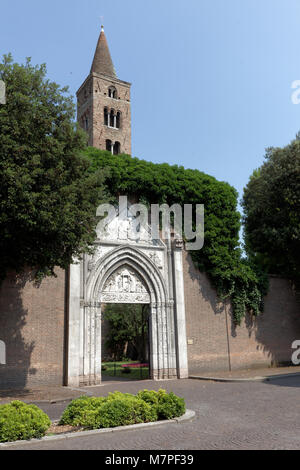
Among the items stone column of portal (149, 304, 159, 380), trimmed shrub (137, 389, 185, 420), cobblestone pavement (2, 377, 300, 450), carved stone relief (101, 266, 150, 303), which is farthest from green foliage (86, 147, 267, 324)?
trimmed shrub (137, 389, 185, 420)

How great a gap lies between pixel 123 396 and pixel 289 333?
15735 mm

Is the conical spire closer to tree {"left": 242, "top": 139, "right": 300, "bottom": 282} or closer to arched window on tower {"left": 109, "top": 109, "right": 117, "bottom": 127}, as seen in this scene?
arched window on tower {"left": 109, "top": 109, "right": 117, "bottom": 127}

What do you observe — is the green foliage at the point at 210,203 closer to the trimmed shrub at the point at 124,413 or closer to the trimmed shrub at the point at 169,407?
the trimmed shrub at the point at 169,407

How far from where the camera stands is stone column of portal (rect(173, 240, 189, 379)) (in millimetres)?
16750

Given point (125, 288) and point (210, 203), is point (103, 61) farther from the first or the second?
point (125, 288)

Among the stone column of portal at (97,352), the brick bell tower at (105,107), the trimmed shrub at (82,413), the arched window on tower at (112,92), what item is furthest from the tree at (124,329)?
the trimmed shrub at (82,413)

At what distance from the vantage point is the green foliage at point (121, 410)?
6.76 metres

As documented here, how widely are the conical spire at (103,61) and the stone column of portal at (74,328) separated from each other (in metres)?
28.6

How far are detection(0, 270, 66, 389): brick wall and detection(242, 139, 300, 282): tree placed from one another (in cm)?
1258

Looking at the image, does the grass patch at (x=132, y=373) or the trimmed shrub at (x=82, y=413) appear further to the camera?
the grass patch at (x=132, y=373)

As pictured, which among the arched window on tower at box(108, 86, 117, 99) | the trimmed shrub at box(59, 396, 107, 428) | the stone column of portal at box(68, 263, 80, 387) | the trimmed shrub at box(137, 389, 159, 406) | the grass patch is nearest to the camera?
the trimmed shrub at box(59, 396, 107, 428)

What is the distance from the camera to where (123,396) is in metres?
7.71
